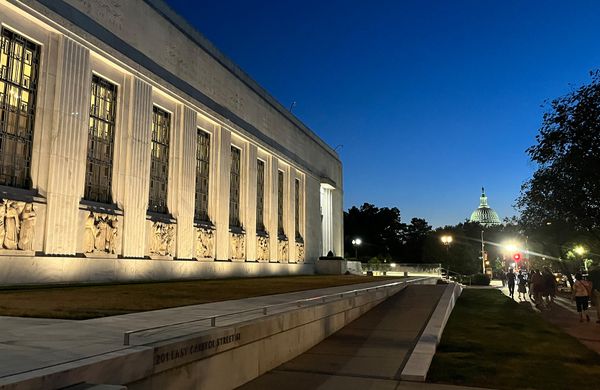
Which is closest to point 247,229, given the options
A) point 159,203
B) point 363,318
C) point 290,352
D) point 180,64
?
point 159,203

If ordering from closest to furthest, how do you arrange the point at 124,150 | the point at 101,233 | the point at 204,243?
the point at 101,233
the point at 124,150
the point at 204,243

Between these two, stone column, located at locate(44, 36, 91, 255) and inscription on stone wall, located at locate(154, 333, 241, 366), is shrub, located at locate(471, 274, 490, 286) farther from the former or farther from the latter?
inscription on stone wall, located at locate(154, 333, 241, 366)

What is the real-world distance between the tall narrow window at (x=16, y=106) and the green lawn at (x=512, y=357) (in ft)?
49.4

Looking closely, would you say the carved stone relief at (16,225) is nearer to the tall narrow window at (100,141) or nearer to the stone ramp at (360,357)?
the tall narrow window at (100,141)

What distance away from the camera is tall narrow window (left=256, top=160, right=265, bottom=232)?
37.6 m

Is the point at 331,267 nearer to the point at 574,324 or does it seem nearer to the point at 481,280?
the point at 481,280

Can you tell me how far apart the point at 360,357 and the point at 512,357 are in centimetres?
318

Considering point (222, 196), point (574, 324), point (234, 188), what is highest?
point (234, 188)

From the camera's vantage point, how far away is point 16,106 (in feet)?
57.6

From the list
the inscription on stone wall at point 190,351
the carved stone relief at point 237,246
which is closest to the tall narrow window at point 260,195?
the carved stone relief at point 237,246

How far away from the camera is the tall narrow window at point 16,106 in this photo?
1712 centimetres

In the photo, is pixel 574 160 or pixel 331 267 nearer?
pixel 574 160

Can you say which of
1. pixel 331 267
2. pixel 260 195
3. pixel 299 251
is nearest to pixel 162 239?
pixel 260 195

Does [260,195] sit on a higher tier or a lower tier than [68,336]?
higher
